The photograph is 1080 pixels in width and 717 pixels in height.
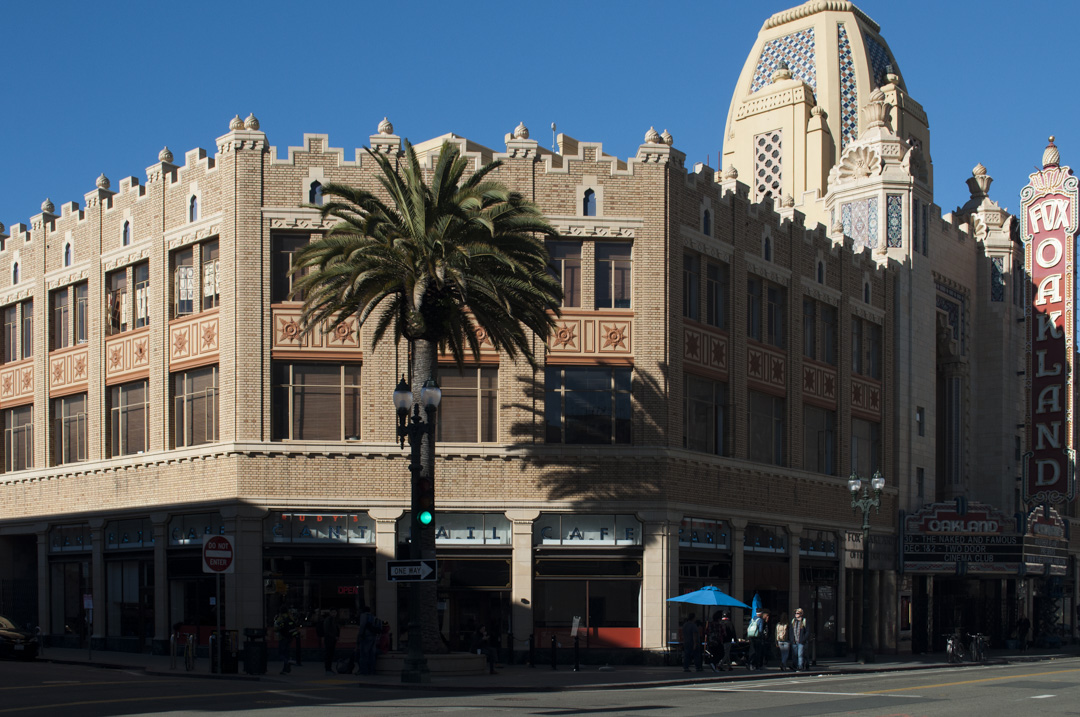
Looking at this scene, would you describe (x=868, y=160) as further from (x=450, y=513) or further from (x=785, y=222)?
(x=450, y=513)

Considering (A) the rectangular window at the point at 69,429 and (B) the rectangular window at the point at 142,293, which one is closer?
(B) the rectangular window at the point at 142,293

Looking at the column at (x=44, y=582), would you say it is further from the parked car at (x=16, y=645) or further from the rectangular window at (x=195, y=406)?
the rectangular window at (x=195, y=406)

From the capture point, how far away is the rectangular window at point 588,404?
39.7 m

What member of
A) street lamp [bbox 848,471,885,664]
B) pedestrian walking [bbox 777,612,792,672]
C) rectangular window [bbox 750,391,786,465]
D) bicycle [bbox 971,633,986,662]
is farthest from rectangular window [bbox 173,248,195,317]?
bicycle [bbox 971,633,986,662]

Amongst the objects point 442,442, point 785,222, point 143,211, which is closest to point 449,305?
point 442,442

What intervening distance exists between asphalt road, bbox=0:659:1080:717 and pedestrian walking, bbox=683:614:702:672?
7.93 ft

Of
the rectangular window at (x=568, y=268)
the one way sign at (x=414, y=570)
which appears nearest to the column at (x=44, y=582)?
the rectangular window at (x=568, y=268)

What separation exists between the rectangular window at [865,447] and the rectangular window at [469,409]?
1794 cm

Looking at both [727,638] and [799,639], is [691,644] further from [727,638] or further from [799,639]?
[799,639]

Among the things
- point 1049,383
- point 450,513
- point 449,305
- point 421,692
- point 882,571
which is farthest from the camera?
point 1049,383

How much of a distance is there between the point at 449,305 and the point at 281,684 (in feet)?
33.6

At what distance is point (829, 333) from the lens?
50312mm

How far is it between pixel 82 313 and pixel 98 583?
956 cm

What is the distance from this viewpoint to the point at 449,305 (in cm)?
3375
